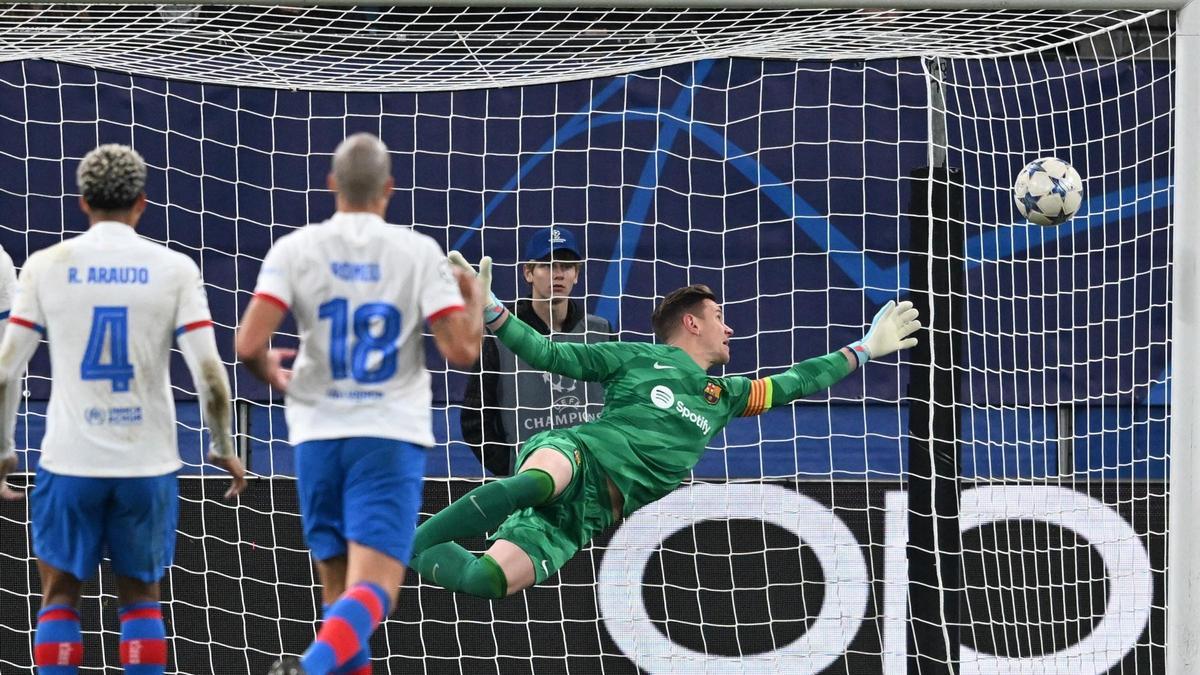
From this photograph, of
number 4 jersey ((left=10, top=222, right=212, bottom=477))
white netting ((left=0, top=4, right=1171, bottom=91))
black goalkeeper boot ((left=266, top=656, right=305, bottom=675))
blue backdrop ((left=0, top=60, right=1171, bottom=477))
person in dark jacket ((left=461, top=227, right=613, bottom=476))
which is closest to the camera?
black goalkeeper boot ((left=266, top=656, right=305, bottom=675))

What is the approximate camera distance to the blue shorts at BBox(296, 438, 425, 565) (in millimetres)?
4355

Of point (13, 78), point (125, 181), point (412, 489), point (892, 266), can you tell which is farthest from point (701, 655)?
point (13, 78)

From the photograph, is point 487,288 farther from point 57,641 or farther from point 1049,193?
point 1049,193

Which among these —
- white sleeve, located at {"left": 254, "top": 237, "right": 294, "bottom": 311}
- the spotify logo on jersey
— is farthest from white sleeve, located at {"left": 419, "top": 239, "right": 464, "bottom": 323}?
the spotify logo on jersey

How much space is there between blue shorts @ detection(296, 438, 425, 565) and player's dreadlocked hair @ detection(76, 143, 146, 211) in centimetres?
89

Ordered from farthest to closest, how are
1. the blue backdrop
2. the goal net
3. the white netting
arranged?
the blue backdrop < the goal net < the white netting

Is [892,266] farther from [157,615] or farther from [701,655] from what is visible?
[157,615]

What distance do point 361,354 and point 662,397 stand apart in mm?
2428

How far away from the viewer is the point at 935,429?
6934 mm

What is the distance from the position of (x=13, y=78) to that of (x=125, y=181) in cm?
359

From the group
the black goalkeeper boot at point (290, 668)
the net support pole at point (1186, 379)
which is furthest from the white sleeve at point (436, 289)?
the net support pole at point (1186, 379)

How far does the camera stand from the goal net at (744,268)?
280 inches

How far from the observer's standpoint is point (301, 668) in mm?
4027

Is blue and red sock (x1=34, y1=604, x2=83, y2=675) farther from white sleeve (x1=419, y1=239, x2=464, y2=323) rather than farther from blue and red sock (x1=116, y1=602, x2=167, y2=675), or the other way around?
white sleeve (x1=419, y1=239, x2=464, y2=323)
